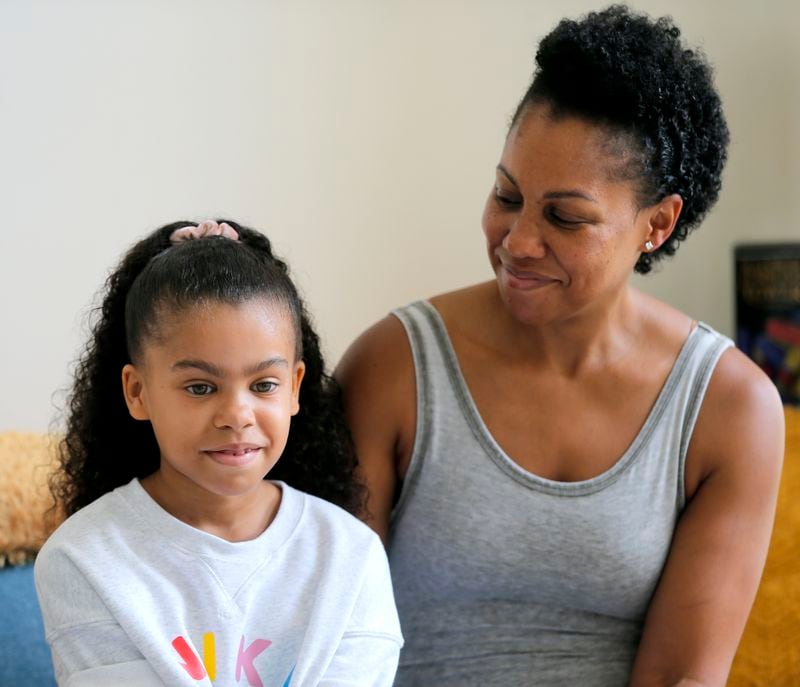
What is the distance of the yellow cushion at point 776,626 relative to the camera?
1.67m

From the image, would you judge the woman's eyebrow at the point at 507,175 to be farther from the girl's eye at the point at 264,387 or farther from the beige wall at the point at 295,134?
the beige wall at the point at 295,134

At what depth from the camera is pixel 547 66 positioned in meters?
1.37

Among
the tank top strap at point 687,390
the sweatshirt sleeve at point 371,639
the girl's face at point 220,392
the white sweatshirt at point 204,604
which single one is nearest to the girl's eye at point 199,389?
the girl's face at point 220,392

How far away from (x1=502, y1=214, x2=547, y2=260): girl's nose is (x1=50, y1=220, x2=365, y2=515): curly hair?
0.24m

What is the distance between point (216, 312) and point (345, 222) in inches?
49.6

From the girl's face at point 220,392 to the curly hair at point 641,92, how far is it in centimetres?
45

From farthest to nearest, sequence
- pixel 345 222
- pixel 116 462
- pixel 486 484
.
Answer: pixel 345 222 < pixel 486 484 < pixel 116 462

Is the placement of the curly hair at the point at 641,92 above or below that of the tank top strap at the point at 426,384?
above

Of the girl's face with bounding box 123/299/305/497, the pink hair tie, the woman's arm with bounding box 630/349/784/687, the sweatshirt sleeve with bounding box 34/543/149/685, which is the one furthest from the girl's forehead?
the woman's arm with bounding box 630/349/784/687

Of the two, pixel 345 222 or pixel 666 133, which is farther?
pixel 345 222

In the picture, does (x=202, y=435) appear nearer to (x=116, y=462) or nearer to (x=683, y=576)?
(x=116, y=462)

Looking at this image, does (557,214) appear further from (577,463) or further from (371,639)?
(371,639)

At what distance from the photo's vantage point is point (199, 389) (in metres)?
1.10

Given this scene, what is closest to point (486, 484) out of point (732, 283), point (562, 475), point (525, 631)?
point (562, 475)
